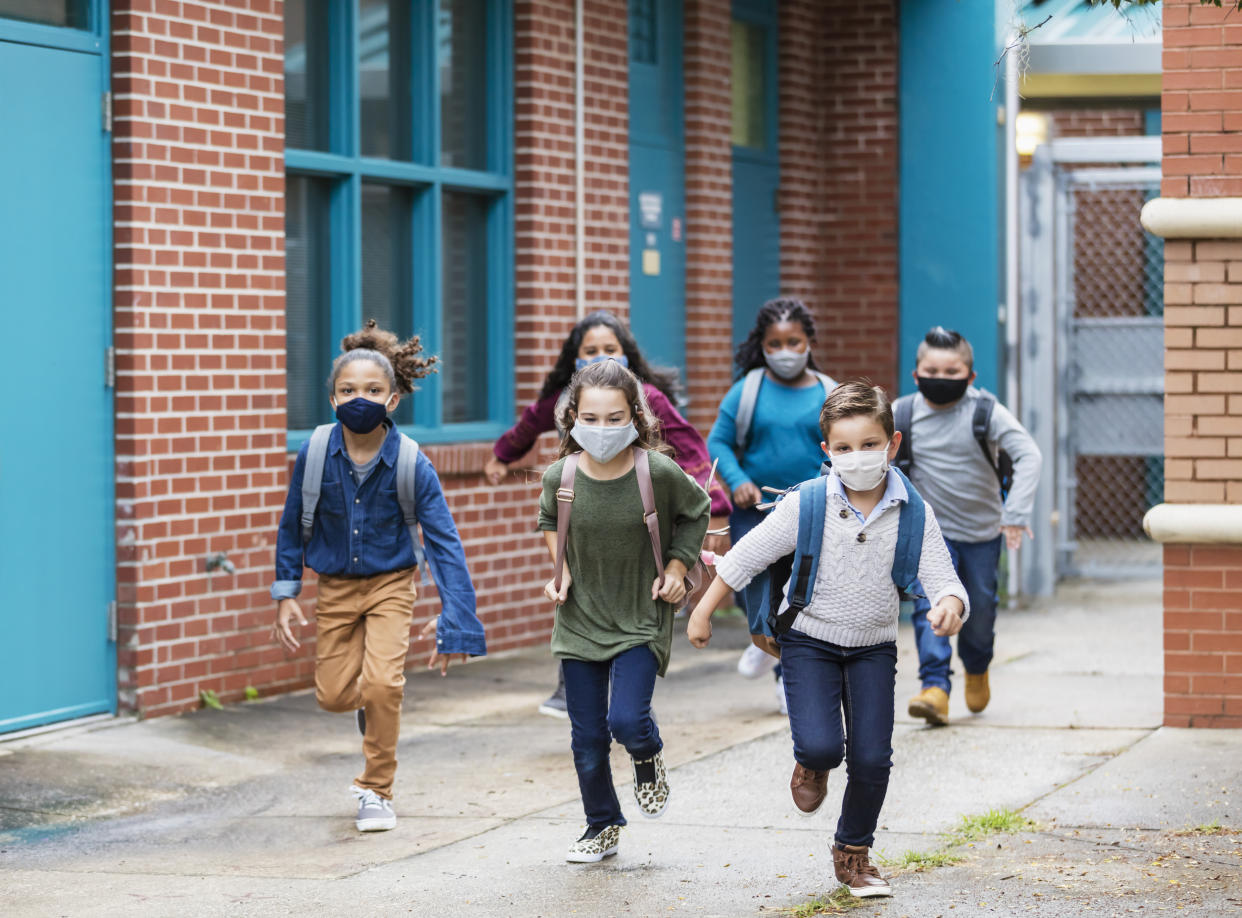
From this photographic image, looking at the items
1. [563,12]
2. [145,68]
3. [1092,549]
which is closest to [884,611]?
[145,68]

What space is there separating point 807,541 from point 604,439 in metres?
0.72

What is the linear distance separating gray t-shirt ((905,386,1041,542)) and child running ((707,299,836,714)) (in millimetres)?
476

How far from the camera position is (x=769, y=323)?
794cm

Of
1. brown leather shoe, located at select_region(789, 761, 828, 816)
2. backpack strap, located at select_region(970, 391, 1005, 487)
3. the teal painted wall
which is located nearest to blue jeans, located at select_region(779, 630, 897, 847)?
brown leather shoe, located at select_region(789, 761, 828, 816)

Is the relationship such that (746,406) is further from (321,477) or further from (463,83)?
(463,83)

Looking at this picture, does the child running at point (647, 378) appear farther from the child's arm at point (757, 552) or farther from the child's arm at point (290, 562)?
the child's arm at point (757, 552)

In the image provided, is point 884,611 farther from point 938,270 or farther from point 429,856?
point 938,270

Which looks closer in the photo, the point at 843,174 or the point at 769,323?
the point at 769,323

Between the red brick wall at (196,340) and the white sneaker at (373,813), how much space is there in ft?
6.21

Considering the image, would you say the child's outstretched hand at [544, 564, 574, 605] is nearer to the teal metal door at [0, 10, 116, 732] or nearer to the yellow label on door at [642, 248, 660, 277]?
the teal metal door at [0, 10, 116, 732]

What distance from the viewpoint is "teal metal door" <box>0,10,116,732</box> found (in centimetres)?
736

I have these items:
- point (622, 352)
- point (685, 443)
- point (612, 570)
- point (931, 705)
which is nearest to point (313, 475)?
point (612, 570)

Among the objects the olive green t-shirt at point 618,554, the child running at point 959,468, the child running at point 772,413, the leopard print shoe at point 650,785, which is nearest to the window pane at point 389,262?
the child running at point 772,413

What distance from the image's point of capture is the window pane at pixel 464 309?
396 inches
